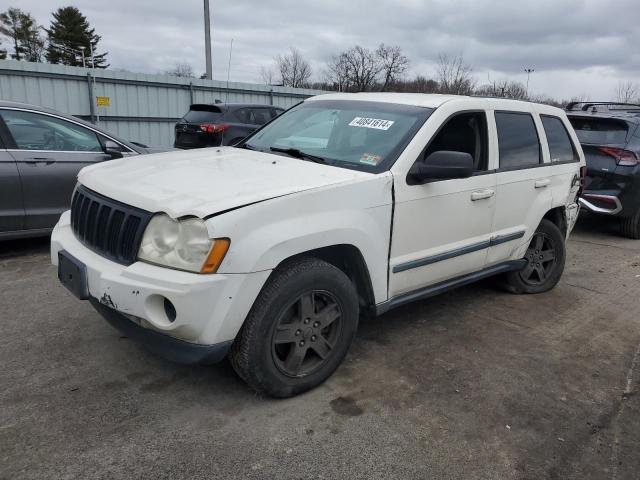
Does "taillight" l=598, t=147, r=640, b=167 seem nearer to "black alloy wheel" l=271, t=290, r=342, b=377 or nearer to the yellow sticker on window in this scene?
the yellow sticker on window

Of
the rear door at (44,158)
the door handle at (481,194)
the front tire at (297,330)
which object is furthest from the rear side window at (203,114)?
the front tire at (297,330)

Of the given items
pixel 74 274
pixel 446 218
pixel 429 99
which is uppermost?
pixel 429 99

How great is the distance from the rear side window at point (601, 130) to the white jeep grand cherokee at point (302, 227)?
3.53 meters

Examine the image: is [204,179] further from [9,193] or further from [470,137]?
[9,193]

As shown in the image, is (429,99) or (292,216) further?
(429,99)

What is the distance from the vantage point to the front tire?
265 centimetres

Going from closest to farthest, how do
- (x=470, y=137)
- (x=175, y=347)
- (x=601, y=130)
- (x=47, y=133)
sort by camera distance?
(x=175, y=347) → (x=470, y=137) → (x=47, y=133) → (x=601, y=130)

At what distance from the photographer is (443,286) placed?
3.77m

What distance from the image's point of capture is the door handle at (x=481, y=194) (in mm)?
3744

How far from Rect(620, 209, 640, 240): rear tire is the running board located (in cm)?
385

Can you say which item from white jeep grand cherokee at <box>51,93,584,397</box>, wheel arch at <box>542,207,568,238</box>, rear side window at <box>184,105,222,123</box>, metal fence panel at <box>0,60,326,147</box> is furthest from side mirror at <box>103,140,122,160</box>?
metal fence panel at <box>0,60,326,147</box>

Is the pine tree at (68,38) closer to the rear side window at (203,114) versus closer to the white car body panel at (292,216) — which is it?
the rear side window at (203,114)

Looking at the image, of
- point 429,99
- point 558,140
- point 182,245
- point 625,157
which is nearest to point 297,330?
point 182,245

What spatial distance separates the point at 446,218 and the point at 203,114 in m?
8.89
